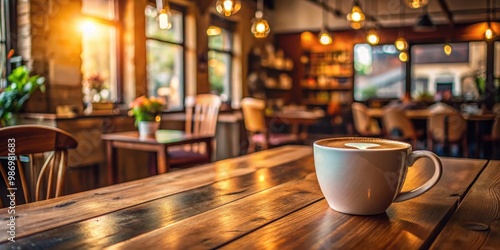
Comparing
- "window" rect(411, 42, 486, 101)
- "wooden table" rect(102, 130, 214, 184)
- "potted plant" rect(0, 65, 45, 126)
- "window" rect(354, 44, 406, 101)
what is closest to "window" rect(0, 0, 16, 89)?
"potted plant" rect(0, 65, 45, 126)

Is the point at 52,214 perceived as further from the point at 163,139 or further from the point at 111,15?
the point at 111,15

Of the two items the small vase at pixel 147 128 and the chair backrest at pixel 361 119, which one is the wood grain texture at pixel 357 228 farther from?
the chair backrest at pixel 361 119

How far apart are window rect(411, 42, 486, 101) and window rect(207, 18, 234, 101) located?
398cm

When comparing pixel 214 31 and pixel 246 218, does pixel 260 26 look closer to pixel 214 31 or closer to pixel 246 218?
pixel 246 218

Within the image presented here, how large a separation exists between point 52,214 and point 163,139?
243 cm

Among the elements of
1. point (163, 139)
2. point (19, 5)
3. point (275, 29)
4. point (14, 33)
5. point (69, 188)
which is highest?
point (275, 29)

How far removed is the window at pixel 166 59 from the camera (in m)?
5.91

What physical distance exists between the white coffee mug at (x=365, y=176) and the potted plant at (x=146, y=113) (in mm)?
2630

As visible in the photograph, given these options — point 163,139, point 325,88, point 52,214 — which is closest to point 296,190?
point 52,214

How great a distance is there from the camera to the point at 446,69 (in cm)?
989

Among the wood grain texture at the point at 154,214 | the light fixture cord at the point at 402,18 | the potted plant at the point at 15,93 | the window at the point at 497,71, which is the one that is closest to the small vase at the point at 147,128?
the potted plant at the point at 15,93

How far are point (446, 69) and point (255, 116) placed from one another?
6240mm

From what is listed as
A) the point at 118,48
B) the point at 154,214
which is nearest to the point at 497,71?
the point at 118,48

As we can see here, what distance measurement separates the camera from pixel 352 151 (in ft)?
2.78
